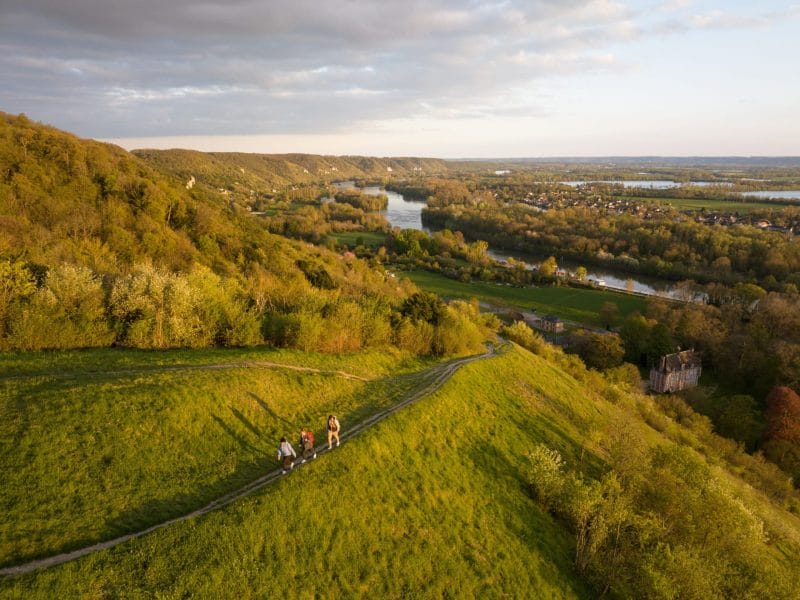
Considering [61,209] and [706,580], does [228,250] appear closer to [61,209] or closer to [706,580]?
[61,209]

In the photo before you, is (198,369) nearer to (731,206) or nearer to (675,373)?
(675,373)

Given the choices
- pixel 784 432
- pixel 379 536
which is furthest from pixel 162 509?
pixel 784 432

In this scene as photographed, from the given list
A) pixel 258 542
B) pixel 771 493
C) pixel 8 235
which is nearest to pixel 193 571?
pixel 258 542

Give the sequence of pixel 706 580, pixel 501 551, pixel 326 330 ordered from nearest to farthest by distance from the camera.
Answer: pixel 706 580 < pixel 501 551 < pixel 326 330

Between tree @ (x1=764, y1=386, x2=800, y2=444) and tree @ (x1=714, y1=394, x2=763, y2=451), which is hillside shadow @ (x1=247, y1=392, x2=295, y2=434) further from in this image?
tree @ (x1=764, y1=386, x2=800, y2=444)

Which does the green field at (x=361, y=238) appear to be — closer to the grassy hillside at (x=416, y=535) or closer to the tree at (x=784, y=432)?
the tree at (x=784, y=432)

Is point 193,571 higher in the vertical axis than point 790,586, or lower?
higher

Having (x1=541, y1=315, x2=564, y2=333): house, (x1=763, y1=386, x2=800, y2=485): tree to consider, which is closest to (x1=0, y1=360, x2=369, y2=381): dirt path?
(x1=763, y1=386, x2=800, y2=485): tree

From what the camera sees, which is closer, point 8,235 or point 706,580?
point 706,580

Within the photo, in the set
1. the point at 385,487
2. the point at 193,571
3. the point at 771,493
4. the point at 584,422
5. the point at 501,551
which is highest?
the point at 193,571
